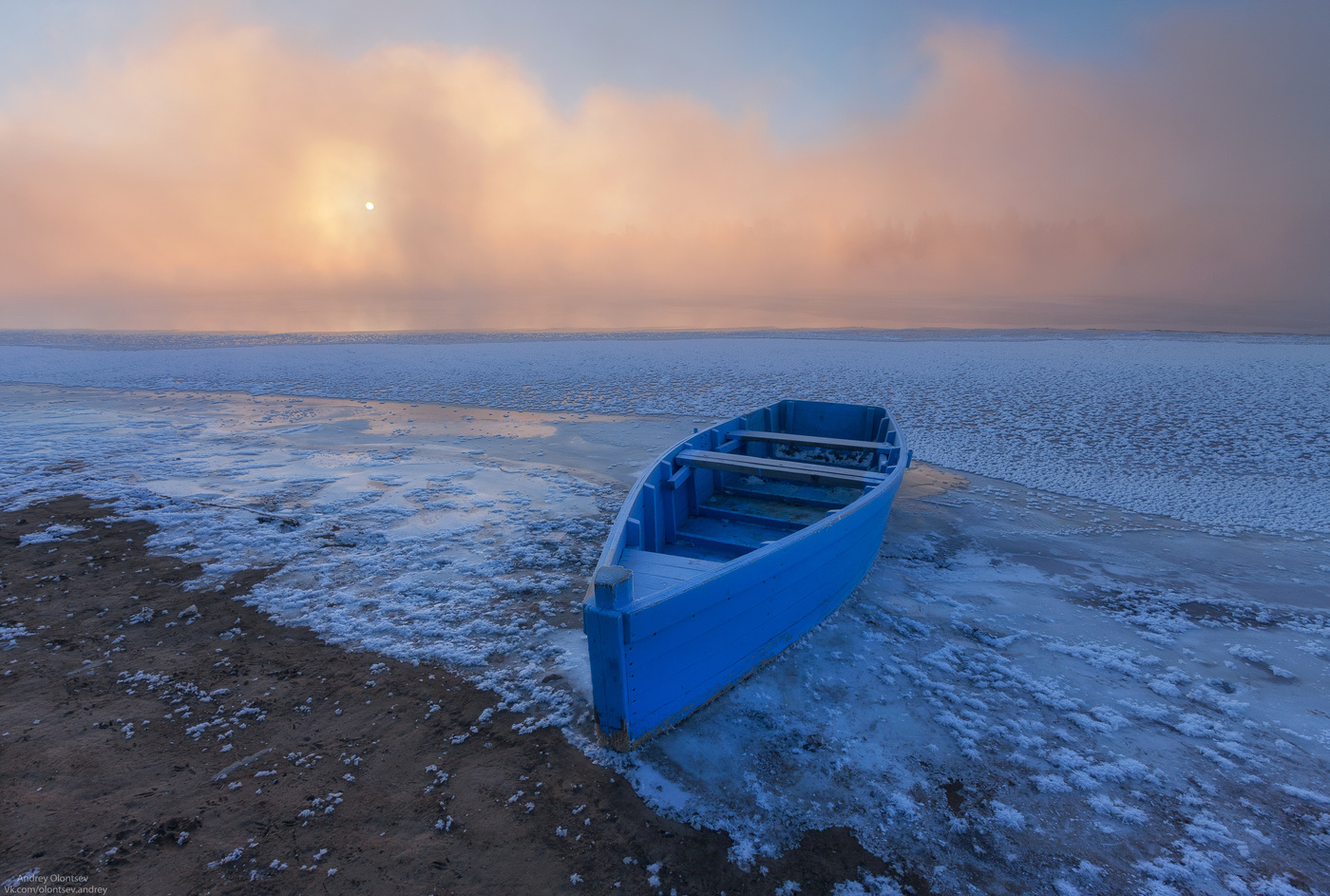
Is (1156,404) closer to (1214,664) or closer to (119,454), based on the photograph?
A: (1214,664)

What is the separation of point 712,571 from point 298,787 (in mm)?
2870

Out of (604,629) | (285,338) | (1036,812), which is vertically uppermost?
(285,338)

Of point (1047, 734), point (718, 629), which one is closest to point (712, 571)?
point (718, 629)

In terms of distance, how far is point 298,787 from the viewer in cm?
354

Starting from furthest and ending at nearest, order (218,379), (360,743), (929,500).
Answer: (218,379)
(929,500)
(360,743)

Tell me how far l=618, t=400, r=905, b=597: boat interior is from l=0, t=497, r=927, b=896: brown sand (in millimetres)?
1518

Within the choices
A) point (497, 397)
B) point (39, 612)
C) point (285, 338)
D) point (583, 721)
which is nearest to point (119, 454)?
point (39, 612)

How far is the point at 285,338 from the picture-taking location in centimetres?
4203

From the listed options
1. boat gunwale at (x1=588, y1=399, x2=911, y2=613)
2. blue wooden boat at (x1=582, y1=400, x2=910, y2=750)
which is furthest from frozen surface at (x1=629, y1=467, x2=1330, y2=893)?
boat gunwale at (x1=588, y1=399, x2=911, y2=613)

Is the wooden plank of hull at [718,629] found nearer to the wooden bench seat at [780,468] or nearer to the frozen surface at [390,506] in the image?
the frozen surface at [390,506]

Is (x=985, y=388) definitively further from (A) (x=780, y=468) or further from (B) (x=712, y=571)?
(B) (x=712, y=571)

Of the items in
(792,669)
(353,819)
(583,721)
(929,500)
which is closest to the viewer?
(353,819)

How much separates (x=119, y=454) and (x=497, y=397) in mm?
8954

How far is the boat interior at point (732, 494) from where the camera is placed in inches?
198
